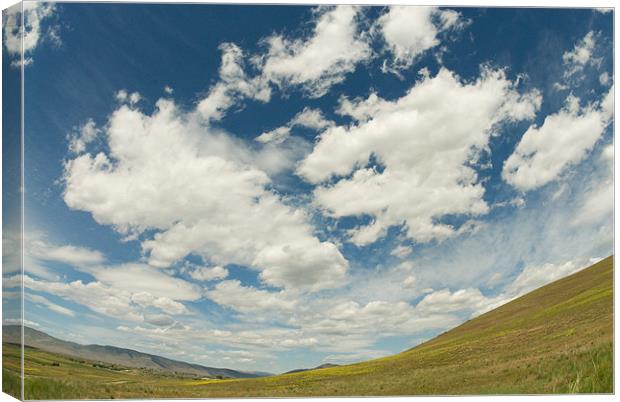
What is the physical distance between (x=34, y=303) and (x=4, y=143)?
981 cm

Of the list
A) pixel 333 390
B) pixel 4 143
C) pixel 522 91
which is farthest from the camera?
pixel 522 91

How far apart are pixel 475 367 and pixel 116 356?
24.6 m

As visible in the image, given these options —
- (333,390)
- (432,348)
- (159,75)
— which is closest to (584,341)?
(432,348)

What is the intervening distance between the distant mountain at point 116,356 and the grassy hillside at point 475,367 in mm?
737

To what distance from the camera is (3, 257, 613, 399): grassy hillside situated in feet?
→ 112

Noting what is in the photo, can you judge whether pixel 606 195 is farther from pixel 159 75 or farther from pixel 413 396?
pixel 159 75

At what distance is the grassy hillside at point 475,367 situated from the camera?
112 ft

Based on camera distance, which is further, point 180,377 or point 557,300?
point 557,300

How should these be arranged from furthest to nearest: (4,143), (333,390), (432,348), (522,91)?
(432,348) < (522,91) < (333,390) < (4,143)

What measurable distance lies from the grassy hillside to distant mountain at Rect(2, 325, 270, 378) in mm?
737

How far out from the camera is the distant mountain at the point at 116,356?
1375 inches

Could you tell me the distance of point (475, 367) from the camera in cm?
3781

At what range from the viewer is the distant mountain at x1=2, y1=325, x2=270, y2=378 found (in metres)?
34.9

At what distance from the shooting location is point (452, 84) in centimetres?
3988
